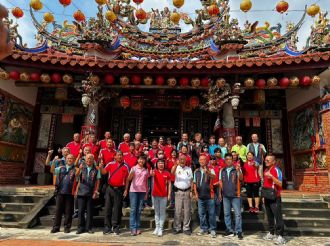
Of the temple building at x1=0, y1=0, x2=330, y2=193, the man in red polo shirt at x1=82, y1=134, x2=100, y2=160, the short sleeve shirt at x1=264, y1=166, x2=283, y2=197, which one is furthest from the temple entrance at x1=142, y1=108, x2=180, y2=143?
the short sleeve shirt at x1=264, y1=166, x2=283, y2=197

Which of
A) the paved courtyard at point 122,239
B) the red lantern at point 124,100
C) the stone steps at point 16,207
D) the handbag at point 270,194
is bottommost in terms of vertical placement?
the paved courtyard at point 122,239

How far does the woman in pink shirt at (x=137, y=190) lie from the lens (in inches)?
188

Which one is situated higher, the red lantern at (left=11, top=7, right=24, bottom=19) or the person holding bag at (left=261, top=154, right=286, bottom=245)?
the red lantern at (left=11, top=7, right=24, bottom=19)

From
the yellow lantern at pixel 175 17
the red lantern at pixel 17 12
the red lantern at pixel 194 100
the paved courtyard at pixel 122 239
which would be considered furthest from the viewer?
the yellow lantern at pixel 175 17

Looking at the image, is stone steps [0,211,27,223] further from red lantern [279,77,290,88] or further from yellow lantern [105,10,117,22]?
yellow lantern [105,10,117,22]

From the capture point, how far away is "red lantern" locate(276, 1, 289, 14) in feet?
32.7

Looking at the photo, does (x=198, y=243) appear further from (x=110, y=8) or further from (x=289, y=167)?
(x=110, y=8)

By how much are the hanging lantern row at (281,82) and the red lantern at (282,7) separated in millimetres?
4360

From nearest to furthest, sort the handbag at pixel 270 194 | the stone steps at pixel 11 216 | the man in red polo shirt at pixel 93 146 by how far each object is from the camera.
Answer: the handbag at pixel 270 194, the stone steps at pixel 11 216, the man in red polo shirt at pixel 93 146

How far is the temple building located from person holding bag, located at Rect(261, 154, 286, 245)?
2609 millimetres

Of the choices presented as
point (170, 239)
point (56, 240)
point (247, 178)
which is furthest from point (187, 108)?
point (56, 240)

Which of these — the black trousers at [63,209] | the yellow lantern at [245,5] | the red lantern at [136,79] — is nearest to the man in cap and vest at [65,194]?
the black trousers at [63,209]

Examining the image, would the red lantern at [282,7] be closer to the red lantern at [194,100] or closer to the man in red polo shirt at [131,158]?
the red lantern at [194,100]

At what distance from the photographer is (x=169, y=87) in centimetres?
738
